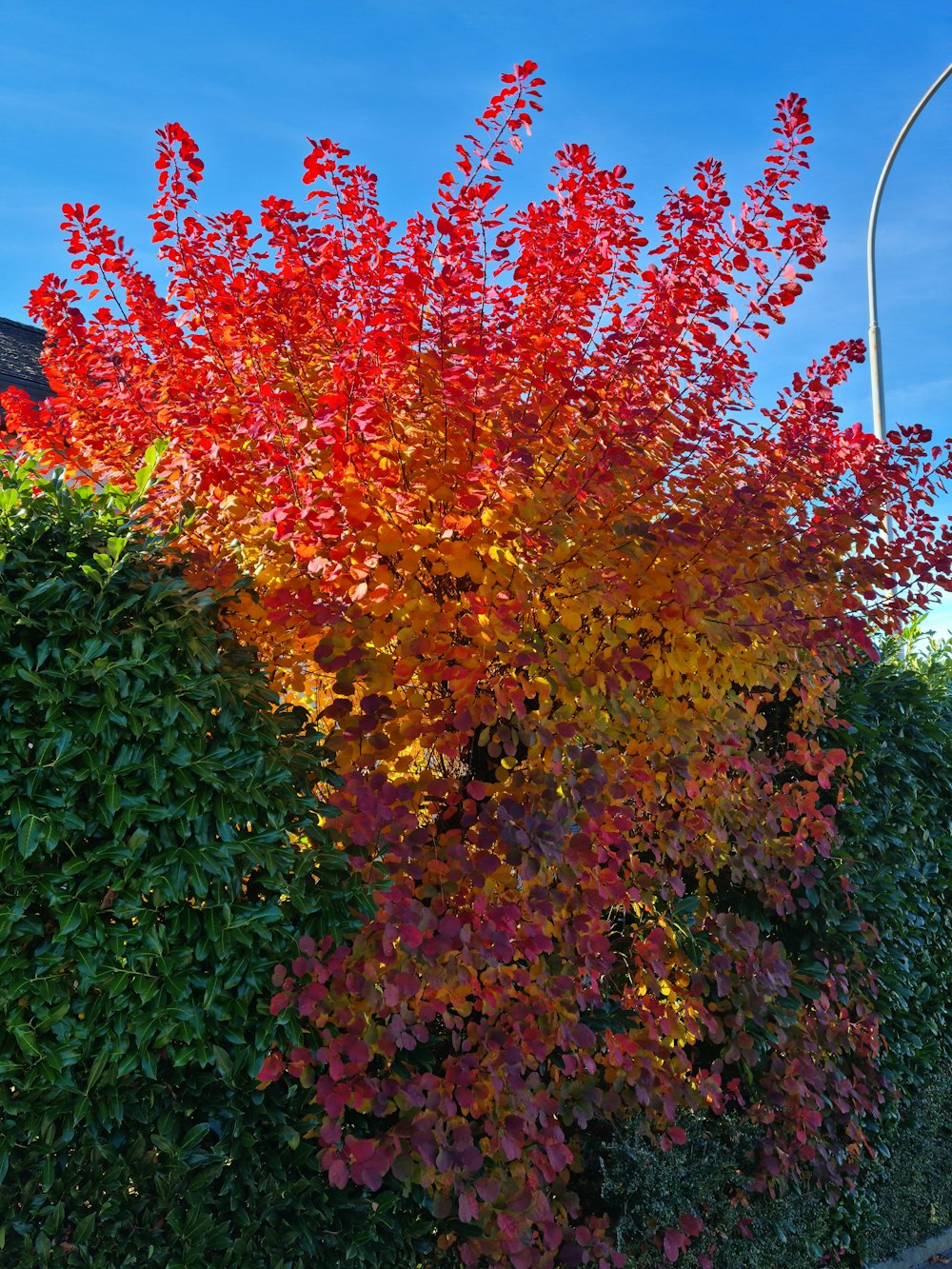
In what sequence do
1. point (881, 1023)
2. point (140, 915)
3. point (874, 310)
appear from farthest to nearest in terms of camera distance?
1. point (874, 310)
2. point (881, 1023)
3. point (140, 915)

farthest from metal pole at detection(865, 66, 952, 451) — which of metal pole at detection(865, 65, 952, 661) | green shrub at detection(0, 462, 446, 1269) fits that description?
green shrub at detection(0, 462, 446, 1269)

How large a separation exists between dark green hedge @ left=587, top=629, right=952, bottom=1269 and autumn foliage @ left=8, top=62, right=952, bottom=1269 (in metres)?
0.19

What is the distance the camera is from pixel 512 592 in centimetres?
337

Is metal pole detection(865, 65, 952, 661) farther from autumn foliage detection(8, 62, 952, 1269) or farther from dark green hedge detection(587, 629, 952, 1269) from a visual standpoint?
autumn foliage detection(8, 62, 952, 1269)

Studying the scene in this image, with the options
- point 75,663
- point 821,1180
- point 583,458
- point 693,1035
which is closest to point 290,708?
point 75,663

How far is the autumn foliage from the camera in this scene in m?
3.34

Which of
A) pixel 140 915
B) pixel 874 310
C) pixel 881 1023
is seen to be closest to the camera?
pixel 140 915

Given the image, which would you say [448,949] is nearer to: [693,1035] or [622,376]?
[693,1035]

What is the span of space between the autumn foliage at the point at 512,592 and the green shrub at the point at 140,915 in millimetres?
171

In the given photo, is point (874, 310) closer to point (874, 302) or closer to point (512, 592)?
point (874, 302)

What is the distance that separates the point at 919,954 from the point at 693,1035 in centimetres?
255

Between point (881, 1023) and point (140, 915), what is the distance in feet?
14.3

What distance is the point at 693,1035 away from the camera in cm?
436

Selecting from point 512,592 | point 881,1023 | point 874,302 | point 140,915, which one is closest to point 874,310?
point 874,302
